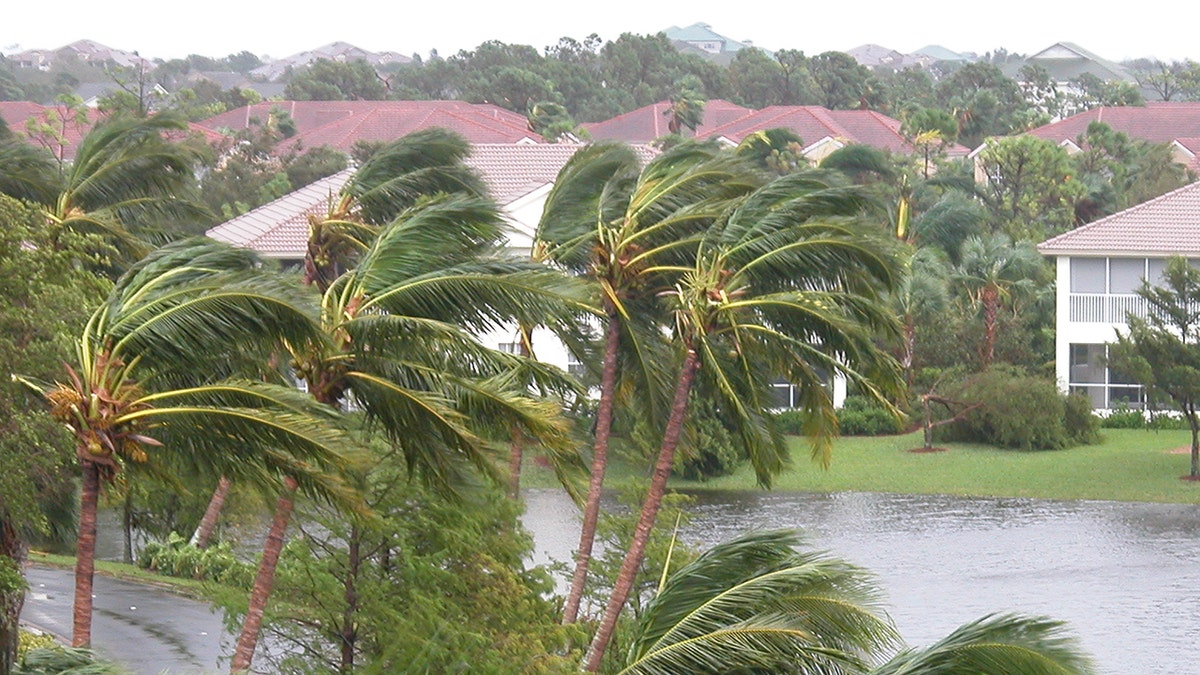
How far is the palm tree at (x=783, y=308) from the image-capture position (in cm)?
1488

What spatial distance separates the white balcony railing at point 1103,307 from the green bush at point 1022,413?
2.55m

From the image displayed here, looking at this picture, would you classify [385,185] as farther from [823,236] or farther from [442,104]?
[442,104]

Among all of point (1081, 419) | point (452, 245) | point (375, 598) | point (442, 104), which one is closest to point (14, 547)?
point (375, 598)

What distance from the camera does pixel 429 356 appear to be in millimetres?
12953

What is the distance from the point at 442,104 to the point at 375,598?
7531cm

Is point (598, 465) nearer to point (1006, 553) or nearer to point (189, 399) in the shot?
point (189, 399)

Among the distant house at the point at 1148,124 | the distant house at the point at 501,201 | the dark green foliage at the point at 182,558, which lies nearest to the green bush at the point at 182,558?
the dark green foliage at the point at 182,558

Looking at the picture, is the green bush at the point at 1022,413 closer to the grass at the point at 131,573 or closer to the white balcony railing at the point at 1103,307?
the white balcony railing at the point at 1103,307

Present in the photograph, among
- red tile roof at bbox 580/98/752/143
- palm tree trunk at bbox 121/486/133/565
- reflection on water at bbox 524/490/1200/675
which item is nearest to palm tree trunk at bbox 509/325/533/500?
reflection on water at bbox 524/490/1200/675

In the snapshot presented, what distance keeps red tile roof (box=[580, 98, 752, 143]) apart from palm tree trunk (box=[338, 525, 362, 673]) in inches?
2876

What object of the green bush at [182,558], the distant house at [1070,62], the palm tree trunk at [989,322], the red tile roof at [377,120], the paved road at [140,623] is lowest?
the paved road at [140,623]

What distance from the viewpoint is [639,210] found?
16672mm

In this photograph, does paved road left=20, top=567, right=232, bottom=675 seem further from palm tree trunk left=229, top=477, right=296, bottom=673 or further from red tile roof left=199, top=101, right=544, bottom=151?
red tile roof left=199, top=101, right=544, bottom=151

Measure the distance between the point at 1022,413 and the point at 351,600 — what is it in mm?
28509
